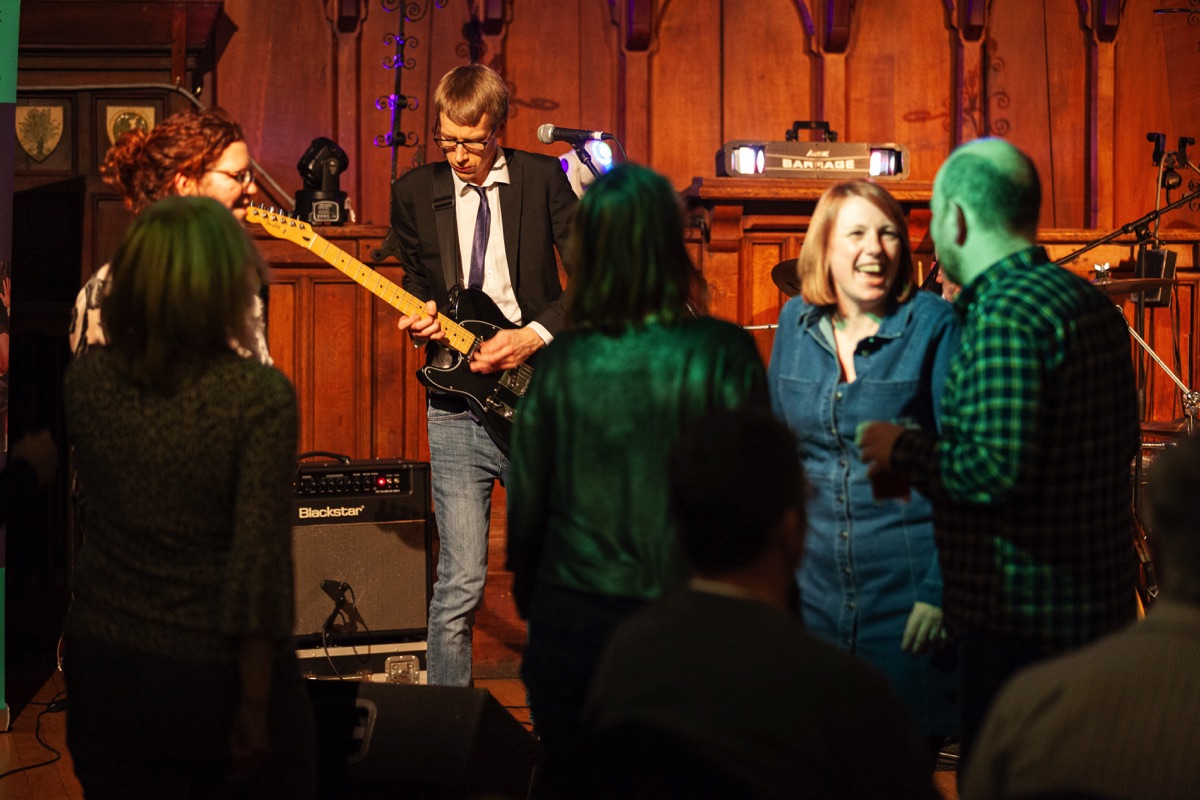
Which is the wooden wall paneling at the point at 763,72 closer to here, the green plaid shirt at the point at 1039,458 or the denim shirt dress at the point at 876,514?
the denim shirt dress at the point at 876,514

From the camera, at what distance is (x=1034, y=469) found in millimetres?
2100

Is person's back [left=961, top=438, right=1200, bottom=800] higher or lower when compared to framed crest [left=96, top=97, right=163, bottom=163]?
lower

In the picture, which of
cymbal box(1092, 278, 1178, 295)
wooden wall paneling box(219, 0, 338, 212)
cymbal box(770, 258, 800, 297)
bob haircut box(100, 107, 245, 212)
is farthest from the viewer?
wooden wall paneling box(219, 0, 338, 212)

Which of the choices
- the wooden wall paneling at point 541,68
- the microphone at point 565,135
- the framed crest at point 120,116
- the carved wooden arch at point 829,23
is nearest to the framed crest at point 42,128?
the framed crest at point 120,116

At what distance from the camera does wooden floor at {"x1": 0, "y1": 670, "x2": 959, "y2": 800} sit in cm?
354

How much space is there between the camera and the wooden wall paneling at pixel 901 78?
636cm

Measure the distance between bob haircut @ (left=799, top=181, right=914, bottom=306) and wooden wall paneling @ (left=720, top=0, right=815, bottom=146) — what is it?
11.7 feet

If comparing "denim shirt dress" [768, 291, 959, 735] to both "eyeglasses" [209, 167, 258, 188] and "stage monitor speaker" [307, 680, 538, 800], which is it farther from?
"eyeglasses" [209, 167, 258, 188]

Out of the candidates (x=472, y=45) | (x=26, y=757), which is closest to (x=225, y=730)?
(x=26, y=757)

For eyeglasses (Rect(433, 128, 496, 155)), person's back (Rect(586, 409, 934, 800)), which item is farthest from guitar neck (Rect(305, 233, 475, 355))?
person's back (Rect(586, 409, 934, 800))

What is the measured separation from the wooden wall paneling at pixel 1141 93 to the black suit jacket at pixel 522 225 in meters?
3.73

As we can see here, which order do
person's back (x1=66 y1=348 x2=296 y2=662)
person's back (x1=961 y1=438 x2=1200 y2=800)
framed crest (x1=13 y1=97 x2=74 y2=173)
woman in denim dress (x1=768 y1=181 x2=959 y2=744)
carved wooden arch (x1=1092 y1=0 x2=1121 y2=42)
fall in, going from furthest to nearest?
carved wooden arch (x1=1092 y1=0 x2=1121 y2=42), framed crest (x1=13 y1=97 x2=74 y2=173), woman in denim dress (x1=768 y1=181 x2=959 y2=744), person's back (x1=66 y1=348 x2=296 y2=662), person's back (x1=961 y1=438 x2=1200 y2=800)

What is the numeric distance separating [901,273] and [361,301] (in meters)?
2.88

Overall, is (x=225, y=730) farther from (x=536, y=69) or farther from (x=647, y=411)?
(x=536, y=69)
